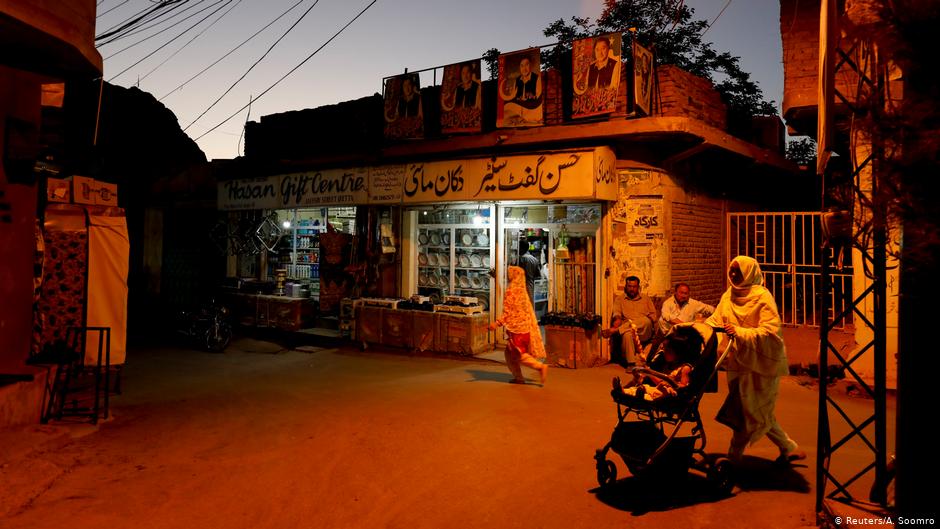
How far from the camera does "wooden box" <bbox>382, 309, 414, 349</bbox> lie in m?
11.7

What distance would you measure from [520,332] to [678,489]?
160 inches

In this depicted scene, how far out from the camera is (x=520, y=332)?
8477mm

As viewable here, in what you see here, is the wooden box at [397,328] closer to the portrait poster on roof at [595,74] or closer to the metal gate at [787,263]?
the portrait poster on roof at [595,74]

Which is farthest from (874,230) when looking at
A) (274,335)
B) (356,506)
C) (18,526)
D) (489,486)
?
(274,335)

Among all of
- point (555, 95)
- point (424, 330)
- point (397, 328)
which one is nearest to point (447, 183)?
point (555, 95)

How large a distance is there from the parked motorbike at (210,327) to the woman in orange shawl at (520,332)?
22.2 feet

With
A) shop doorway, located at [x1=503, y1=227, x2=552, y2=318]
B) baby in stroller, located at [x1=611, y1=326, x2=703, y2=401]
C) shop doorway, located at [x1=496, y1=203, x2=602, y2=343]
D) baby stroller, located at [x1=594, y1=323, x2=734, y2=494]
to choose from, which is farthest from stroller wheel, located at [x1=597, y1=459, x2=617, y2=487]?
shop doorway, located at [x1=503, y1=227, x2=552, y2=318]

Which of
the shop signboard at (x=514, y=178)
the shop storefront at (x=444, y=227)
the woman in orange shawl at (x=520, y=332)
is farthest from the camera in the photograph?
the shop storefront at (x=444, y=227)

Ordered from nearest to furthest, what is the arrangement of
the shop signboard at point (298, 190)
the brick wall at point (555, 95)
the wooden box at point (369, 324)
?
the brick wall at point (555, 95) → the wooden box at point (369, 324) → the shop signboard at point (298, 190)

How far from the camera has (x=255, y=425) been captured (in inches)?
265

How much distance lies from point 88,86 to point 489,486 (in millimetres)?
20184

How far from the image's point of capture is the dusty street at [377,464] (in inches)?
170

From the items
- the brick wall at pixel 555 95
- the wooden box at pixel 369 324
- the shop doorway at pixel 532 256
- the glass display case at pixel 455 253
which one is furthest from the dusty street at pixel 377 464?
the brick wall at pixel 555 95

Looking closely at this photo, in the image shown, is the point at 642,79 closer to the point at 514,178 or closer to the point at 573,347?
the point at 514,178
